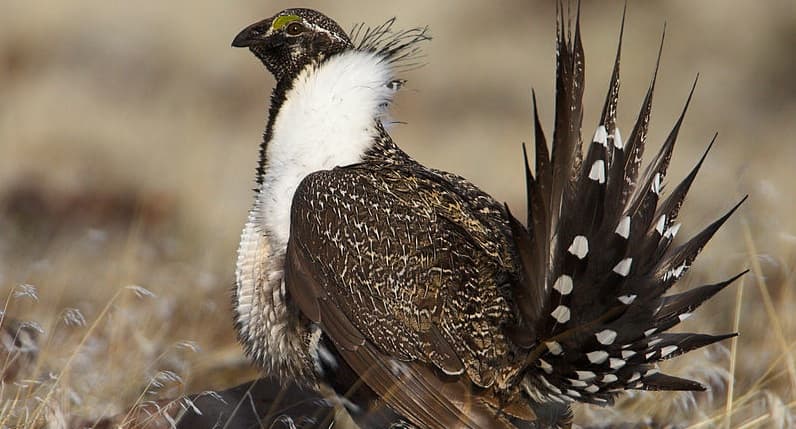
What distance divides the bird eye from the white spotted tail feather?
1.07 metres

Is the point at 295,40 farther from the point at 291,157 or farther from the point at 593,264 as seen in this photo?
the point at 593,264

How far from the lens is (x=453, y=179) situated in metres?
3.73

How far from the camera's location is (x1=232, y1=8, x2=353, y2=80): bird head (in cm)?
382

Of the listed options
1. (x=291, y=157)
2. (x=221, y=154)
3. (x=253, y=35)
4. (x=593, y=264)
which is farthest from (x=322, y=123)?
(x=221, y=154)

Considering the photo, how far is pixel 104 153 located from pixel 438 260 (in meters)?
5.79

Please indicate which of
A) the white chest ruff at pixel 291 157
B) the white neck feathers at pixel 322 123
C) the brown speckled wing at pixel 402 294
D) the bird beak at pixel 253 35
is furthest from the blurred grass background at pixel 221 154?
the bird beak at pixel 253 35

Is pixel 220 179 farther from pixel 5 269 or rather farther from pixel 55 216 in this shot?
pixel 5 269

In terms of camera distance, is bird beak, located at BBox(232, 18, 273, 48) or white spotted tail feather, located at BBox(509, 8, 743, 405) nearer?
white spotted tail feather, located at BBox(509, 8, 743, 405)

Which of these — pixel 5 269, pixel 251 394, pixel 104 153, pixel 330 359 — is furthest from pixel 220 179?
pixel 330 359

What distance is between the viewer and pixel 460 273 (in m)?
3.30

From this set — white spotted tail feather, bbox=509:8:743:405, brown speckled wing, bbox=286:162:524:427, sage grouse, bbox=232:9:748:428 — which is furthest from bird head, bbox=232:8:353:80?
white spotted tail feather, bbox=509:8:743:405

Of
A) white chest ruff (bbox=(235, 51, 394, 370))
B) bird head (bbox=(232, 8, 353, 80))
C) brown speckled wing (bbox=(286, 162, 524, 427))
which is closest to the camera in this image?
brown speckled wing (bbox=(286, 162, 524, 427))

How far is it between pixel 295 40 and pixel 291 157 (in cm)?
44

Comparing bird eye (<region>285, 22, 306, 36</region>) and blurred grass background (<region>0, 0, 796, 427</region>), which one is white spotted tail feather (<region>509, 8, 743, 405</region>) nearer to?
blurred grass background (<region>0, 0, 796, 427</region>)
